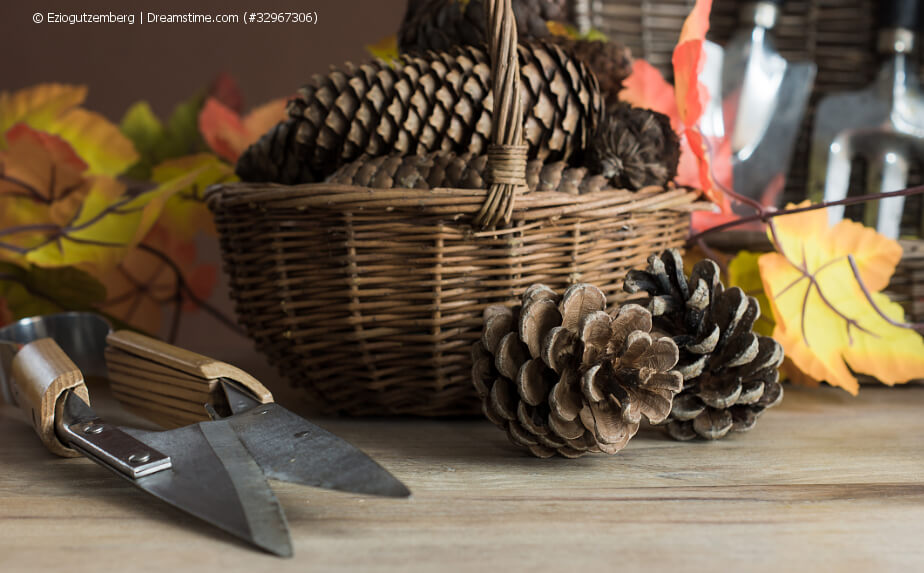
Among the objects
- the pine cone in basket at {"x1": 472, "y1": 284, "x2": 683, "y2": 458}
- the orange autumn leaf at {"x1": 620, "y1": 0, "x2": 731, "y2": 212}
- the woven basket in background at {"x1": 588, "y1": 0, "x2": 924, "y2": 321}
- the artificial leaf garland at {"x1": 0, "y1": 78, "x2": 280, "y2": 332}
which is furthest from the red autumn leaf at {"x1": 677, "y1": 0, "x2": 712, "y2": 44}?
the artificial leaf garland at {"x1": 0, "y1": 78, "x2": 280, "y2": 332}

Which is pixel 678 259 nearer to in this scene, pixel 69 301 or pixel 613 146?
pixel 613 146

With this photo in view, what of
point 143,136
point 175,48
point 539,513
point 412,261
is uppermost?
point 175,48

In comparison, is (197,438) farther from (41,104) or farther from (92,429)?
(41,104)

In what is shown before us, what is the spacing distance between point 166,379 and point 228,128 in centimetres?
40

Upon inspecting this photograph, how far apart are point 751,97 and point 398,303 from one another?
1.94 feet

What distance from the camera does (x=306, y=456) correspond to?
36 cm

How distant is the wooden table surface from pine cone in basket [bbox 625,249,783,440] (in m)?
0.02

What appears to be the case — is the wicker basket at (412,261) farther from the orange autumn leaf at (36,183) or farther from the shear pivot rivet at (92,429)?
the orange autumn leaf at (36,183)

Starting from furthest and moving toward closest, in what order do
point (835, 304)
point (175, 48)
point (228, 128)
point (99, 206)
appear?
point (175, 48) < point (228, 128) < point (99, 206) < point (835, 304)

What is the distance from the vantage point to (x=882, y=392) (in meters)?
0.63

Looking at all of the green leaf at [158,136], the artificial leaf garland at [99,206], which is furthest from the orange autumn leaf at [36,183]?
the green leaf at [158,136]

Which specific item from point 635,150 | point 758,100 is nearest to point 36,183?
point 635,150

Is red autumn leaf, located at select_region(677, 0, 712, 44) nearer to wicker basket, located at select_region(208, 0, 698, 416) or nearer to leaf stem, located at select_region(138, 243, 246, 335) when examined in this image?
wicker basket, located at select_region(208, 0, 698, 416)

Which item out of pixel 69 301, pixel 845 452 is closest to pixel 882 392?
pixel 845 452
